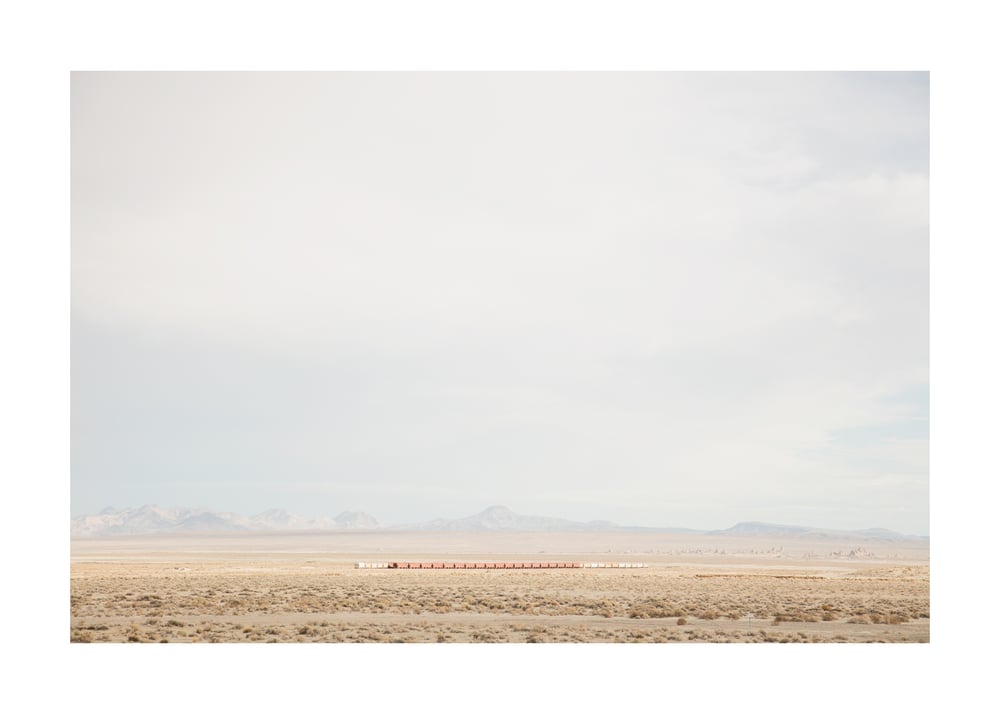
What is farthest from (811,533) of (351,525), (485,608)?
(485,608)

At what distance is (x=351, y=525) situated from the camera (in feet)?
355

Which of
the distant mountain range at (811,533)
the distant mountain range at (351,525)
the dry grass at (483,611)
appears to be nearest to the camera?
the dry grass at (483,611)

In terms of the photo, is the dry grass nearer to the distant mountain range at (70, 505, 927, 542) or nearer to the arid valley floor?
the arid valley floor

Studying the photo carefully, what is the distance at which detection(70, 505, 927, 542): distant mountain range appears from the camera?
338 feet

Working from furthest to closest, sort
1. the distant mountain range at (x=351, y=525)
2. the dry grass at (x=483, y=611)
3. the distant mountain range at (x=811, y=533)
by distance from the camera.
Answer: the distant mountain range at (x=351, y=525) < the distant mountain range at (x=811, y=533) < the dry grass at (x=483, y=611)

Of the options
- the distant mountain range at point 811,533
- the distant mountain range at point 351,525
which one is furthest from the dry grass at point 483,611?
the distant mountain range at point 351,525

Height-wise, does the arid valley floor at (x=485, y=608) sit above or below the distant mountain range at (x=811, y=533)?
above

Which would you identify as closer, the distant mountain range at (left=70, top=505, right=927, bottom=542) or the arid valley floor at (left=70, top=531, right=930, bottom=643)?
the arid valley floor at (left=70, top=531, right=930, bottom=643)

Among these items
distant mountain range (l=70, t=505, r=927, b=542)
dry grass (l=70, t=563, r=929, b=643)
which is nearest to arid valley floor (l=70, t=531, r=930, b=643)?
dry grass (l=70, t=563, r=929, b=643)

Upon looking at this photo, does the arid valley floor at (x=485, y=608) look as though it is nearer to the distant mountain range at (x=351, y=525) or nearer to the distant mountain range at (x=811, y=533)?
the distant mountain range at (x=811, y=533)

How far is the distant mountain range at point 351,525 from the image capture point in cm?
10294

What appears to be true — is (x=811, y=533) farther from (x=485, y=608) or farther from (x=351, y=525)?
(x=485, y=608)
